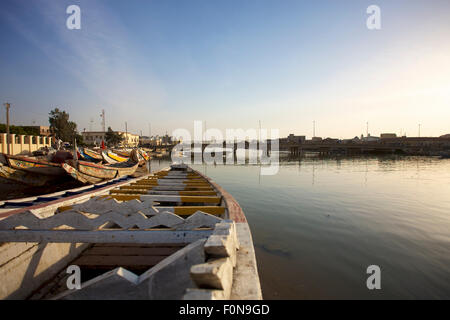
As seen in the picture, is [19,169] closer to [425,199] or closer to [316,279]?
[316,279]

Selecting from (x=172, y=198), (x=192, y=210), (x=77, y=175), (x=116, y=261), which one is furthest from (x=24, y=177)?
(x=192, y=210)

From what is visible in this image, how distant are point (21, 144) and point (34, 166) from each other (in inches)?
1201

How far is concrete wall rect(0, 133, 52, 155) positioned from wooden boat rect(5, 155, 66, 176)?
2578 cm

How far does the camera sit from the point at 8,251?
2.94 metres

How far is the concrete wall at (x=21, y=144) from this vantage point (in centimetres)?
3214

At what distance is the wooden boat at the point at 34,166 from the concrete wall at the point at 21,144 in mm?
25781

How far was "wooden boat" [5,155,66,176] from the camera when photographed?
44.9ft

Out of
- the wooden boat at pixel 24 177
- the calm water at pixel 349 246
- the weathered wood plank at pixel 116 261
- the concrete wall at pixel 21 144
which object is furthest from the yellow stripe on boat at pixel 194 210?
the concrete wall at pixel 21 144

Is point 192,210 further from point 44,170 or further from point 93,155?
point 93,155

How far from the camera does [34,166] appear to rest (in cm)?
1452

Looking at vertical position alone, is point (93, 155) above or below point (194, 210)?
above

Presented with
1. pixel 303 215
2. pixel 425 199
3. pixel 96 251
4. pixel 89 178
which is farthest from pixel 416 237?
pixel 89 178

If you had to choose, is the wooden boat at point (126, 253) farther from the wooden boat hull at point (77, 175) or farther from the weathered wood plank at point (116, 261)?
the wooden boat hull at point (77, 175)

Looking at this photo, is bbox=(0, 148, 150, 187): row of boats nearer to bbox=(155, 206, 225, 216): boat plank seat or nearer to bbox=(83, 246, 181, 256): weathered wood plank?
bbox=(83, 246, 181, 256): weathered wood plank
